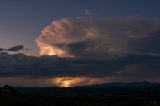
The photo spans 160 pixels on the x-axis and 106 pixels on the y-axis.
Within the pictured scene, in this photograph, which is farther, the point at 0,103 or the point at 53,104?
the point at 53,104

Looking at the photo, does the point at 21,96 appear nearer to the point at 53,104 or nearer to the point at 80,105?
the point at 53,104

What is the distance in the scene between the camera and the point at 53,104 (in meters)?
190

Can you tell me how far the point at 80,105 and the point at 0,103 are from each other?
149 ft

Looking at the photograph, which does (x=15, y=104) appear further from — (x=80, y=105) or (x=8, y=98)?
(x=80, y=105)

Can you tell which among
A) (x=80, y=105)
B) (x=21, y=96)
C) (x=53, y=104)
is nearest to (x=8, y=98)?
(x=21, y=96)

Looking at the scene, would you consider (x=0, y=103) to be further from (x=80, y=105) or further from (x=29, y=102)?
(x=80, y=105)

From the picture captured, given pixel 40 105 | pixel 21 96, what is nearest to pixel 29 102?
pixel 40 105

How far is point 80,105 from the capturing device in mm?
197750

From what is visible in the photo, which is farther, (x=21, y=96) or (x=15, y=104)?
(x=21, y=96)

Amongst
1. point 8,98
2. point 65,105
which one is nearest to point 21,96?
point 8,98

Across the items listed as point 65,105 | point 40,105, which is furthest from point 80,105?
point 40,105

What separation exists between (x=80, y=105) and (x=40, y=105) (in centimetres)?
2631

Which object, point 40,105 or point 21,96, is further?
point 21,96

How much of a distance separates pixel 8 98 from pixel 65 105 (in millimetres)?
29689
